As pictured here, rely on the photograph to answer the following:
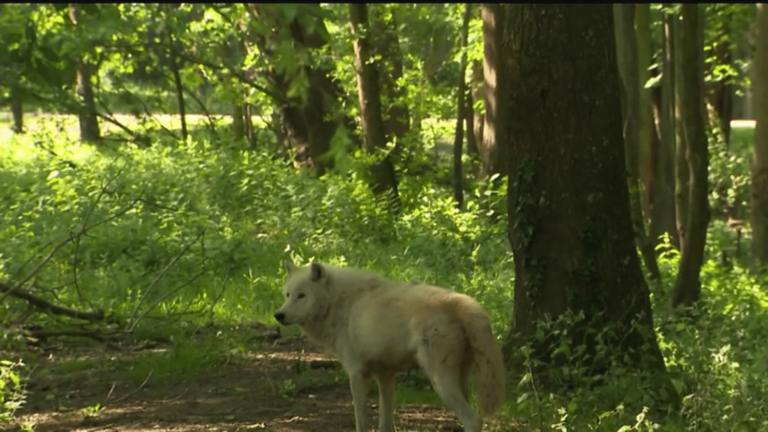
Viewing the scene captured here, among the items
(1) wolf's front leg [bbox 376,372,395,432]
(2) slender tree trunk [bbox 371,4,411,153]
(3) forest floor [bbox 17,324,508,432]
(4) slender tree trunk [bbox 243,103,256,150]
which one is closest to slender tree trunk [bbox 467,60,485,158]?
(2) slender tree trunk [bbox 371,4,411,153]

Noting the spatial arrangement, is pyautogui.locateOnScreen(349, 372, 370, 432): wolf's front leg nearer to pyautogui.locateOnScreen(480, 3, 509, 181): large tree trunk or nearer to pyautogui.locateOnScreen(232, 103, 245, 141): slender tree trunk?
pyautogui.locateOnScreen(480, 3, 509, 181): large tree trunk

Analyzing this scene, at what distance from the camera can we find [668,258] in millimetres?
19078

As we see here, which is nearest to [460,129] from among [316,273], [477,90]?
[477,90]

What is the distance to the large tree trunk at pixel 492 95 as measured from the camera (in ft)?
63.2

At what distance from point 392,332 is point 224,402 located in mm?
2398

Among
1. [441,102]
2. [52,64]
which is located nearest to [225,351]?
[52,64]

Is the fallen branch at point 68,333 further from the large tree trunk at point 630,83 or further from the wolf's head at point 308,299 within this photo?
the large tree trunk at point 630,83

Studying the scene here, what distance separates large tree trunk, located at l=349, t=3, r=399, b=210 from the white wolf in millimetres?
12815

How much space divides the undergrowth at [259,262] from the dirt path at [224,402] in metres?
0.19

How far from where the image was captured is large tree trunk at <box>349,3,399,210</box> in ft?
69.7

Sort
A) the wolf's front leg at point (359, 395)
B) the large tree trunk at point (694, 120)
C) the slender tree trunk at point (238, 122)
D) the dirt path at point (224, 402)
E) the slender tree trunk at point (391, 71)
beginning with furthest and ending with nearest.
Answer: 1. the slender tree trunk at point (238, 122)
2. the slender tree trunk at point (391, 71)
3. the large tree trunk at point (694, 120)
4. the dirt path at point (224, 402)
5. the wolf's front leg at point (359, 395)

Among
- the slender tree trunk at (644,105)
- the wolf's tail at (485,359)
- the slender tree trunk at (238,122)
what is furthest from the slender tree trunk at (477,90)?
the wolf's tail at (485,359)

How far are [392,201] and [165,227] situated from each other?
5.39m

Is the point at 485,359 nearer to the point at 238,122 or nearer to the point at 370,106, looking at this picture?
the point at 370,106
